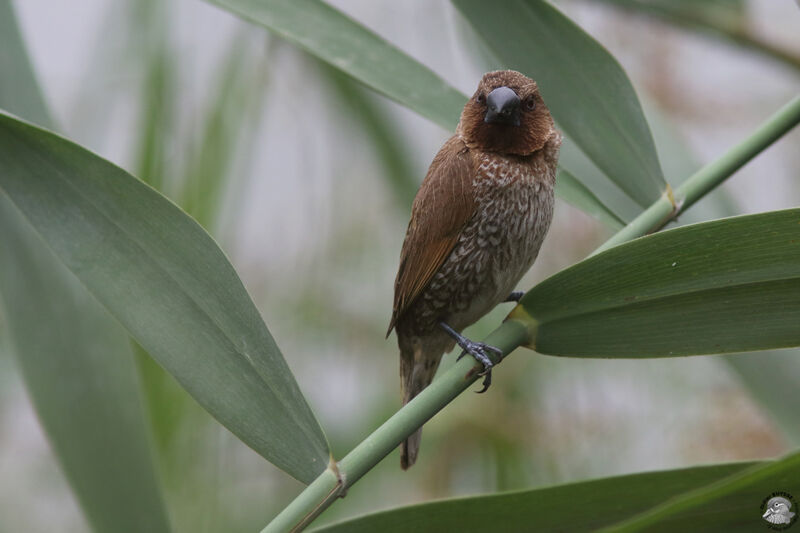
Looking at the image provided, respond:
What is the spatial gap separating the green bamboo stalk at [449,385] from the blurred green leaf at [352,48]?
460 mm

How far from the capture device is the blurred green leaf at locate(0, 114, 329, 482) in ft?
3.90

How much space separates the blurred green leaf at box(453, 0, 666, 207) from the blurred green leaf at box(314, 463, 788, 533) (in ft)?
1.66

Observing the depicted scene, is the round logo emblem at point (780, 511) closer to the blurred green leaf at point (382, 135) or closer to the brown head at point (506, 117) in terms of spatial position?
the brown head at point (506, 117)

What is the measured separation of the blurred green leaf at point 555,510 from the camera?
1107 mm

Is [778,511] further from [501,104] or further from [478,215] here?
[478,215]

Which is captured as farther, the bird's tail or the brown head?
the bird's tail

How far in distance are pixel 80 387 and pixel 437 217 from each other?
2.46ft

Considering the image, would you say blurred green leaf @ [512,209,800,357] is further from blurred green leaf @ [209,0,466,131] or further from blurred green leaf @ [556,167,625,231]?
blurred green leaf @ [209,0,466,131]

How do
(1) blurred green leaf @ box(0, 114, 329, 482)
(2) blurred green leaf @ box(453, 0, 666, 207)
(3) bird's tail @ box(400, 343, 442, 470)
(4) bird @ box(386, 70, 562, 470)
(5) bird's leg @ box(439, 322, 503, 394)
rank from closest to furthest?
(1) blurred green leaf @ box(0, 114, 329, 482), (5) bird's leg @ box(439, 322, 503, 394), (2) blurred green leaf @ box(453, 0, 666, 207), (4) bird @ box(386, 70, 562, 470), (3) bird's tail @ box(400, 343, 442, 470)

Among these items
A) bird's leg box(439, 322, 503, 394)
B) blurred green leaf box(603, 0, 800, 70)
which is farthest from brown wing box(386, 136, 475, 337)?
blurred green leaf box(603, 0, 800, 70)

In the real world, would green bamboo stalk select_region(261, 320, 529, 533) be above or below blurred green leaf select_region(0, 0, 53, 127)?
below

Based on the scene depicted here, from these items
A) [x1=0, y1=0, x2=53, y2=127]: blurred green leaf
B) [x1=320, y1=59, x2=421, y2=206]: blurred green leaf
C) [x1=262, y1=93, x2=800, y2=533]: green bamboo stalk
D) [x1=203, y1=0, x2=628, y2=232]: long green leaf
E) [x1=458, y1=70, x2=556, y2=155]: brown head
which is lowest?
[x1=262, y1=93, x2=800, y2=533]: green bamboo stalk

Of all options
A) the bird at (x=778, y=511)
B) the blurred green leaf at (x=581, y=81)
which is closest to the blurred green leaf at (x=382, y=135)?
the blurred green leaf at (x=581, y=81)

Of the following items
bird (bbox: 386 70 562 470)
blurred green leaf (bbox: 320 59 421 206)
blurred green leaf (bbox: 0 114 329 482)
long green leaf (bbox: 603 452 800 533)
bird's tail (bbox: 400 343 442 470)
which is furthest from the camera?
blurred green leaf (bbox: 320 59 421 206)
